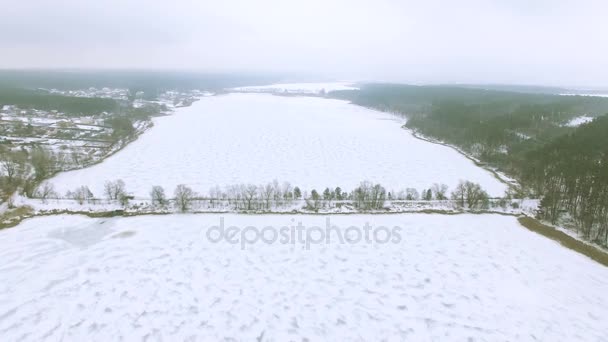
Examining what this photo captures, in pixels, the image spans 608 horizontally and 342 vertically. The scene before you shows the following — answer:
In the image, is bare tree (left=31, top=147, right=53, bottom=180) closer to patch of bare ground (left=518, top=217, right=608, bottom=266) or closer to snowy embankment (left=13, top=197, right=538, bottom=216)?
snowy embankment (left=13, top=197, right=538, bottom=216)

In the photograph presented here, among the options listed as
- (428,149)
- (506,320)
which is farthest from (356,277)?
(428,149)

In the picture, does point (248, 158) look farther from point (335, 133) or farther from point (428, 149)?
point (428, 149)

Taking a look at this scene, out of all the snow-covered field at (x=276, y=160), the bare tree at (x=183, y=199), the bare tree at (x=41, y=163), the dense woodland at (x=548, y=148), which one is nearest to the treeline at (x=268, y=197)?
the bare tree at (x=183, y=199)

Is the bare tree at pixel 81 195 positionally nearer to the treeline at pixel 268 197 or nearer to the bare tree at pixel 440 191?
the treeline at pixel 268 197

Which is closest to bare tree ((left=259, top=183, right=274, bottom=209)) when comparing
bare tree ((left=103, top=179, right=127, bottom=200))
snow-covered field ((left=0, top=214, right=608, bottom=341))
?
snow-covered field ((left=0, top=214, right=608, bottom=341))

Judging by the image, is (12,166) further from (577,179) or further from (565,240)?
(577,179)

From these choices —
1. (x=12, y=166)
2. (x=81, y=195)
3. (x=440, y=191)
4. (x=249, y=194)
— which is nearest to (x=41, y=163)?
(x=12, y=166)
